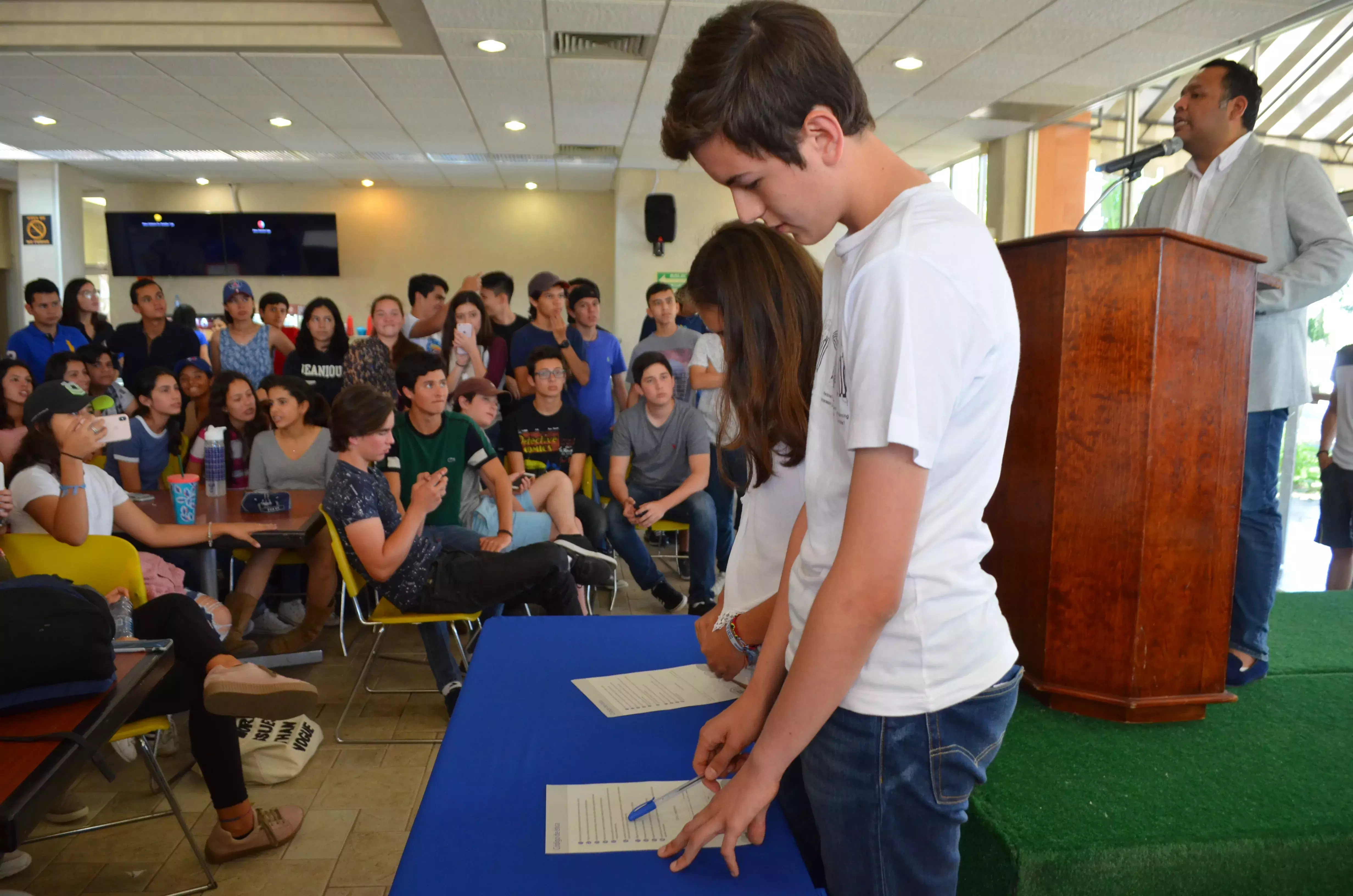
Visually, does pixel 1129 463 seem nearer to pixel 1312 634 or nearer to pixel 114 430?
pixel 1312 634

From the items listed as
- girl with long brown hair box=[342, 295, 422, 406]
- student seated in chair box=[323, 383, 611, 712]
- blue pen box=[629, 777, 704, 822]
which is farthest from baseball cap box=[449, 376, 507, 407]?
blue pen box=[629, 777, 704, 822]

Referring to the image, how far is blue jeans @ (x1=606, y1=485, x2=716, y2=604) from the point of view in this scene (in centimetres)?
415

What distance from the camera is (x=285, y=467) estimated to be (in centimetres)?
379

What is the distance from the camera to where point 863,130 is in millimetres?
795

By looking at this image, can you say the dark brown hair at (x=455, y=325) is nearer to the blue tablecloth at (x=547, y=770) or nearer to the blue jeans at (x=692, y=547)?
the blue jeans at (x=692, y=547)

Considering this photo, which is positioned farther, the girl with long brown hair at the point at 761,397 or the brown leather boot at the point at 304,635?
the brown leather boot at the point at 304,635

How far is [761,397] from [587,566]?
2.00 m

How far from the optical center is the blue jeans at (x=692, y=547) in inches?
163

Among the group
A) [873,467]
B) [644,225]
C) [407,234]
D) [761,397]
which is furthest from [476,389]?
[407,234]

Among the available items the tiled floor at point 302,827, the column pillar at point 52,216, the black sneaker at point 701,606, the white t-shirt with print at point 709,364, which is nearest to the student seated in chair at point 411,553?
the tiled floor at point 302,827

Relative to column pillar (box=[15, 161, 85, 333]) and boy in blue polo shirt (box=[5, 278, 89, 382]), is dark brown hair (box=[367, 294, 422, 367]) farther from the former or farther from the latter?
column pillar (box=[15, 161, 85, 333])

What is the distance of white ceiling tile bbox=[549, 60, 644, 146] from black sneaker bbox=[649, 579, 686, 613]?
3175mm

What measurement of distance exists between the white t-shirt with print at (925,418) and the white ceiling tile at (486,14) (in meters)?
4.10

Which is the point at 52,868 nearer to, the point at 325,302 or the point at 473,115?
the point at 325,302
